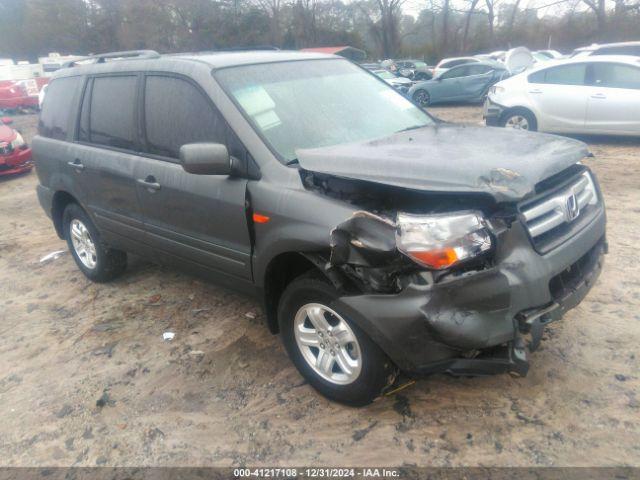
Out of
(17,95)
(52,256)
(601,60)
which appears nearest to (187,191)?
(52,256)

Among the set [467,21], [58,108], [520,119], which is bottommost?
[520,119]

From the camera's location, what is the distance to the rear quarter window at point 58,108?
4344 mm

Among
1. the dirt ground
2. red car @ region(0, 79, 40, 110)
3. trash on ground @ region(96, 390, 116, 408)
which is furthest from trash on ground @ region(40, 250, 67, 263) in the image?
red car @ region(0, 79, 40, 110)

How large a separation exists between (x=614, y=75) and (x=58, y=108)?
860 centimetres

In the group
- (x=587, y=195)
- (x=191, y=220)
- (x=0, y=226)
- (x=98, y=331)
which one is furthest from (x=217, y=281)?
(x=0, y=226)

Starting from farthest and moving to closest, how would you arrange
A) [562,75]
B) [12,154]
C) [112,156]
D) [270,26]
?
1. [270,26]
2. [12,154]
3. [562,75]
4. [112,156]

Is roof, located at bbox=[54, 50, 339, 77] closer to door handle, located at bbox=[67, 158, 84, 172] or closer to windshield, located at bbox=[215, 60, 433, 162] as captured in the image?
windshield, located at bbox=[215, 60, 433, 162]

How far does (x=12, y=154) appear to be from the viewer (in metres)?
10.1

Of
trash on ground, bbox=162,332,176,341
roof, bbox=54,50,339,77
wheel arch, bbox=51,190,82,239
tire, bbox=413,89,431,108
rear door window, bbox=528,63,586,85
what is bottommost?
tire, bbox=413,89,431,108

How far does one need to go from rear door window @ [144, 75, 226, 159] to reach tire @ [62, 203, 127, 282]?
137 cm

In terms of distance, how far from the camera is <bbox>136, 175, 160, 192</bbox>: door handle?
3.45 metres

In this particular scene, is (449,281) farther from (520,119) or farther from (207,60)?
(520,119)

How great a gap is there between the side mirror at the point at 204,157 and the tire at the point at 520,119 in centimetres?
786

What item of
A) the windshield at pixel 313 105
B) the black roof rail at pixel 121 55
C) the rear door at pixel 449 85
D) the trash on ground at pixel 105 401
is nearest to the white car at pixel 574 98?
the windshield at pixel 313 105
